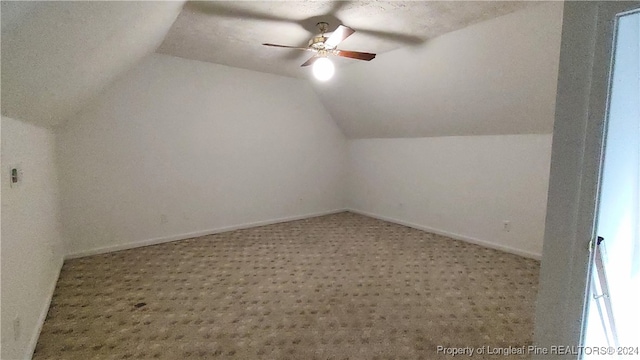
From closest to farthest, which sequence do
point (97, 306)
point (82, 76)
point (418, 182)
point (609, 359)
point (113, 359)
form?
point (609, 359) → point (113, 359) → point (82, 76) → point (97, 306) → point (418, 182)

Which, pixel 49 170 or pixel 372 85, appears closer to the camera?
pixel 49 170

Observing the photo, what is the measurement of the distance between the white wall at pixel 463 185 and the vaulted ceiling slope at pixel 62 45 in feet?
12.3

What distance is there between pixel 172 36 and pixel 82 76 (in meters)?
1.29

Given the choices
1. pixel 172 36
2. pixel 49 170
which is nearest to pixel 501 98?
pixel 172 36

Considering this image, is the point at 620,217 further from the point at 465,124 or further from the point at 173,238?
the point at 173,238

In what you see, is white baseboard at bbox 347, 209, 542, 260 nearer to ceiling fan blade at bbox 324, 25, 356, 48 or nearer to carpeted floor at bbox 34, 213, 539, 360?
carpeted floor at bbox 34, 213, 539, 360

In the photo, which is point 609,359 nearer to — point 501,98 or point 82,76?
point 501,98

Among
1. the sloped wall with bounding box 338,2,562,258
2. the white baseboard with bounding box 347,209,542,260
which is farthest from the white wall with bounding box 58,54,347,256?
the white baseboard with bounding box 347,209,542,260

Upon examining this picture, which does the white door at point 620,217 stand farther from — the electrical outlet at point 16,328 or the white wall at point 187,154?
the white wall at point 187,154

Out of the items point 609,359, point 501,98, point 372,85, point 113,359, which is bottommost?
point 113,359

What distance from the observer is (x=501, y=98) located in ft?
11.3

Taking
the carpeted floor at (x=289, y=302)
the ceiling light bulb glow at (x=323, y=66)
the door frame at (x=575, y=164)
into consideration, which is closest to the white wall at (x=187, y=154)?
the carpeted floor at (x=289, y=302)

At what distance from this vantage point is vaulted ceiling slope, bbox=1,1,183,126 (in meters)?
1.22

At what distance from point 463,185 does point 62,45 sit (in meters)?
4.37
